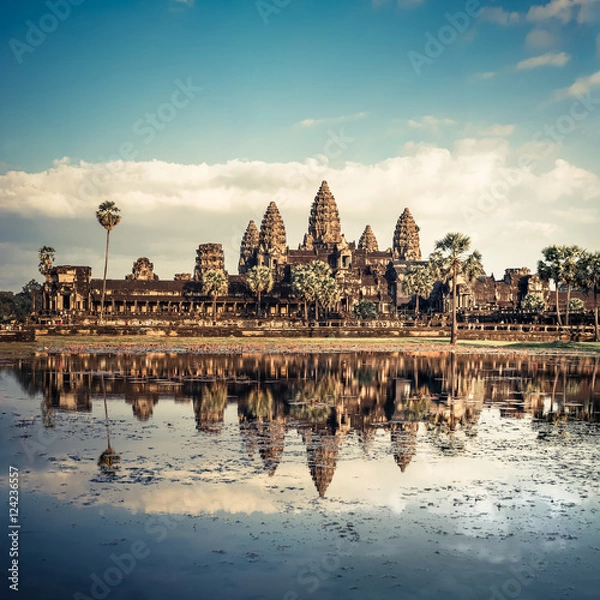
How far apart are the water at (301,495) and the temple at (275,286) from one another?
261 feet

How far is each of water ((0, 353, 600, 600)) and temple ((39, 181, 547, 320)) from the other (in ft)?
261

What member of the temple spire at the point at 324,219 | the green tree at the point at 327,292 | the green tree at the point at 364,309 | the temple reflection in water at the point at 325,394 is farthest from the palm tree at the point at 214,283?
the temple reflection in water at the point at 325,394

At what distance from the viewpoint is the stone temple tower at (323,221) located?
19425 cm

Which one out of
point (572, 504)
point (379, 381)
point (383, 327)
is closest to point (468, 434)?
point (572, 504)

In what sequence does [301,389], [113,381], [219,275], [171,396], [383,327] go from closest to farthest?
[171,396] < [301,389] < [113,381] < [383,327] < [219,275]

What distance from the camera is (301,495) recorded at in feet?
50.9

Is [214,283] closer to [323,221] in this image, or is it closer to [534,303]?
[534,303]

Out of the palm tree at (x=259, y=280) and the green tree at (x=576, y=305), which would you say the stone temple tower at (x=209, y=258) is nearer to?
the palm tree at (x=259, y=280)

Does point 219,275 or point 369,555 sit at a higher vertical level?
point 219,275

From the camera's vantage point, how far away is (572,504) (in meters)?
15.1

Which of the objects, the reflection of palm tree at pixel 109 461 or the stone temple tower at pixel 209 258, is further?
the stone temple tower at pixel 209 258

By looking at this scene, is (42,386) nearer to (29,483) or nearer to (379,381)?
(379,381)

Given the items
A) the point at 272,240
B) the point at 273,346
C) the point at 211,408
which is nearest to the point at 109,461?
the point at 211,408

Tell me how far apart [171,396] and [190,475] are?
49.3 ft
